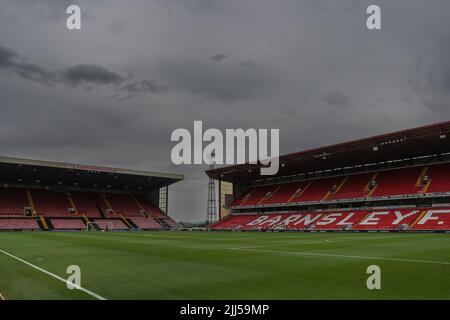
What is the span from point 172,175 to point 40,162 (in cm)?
2976

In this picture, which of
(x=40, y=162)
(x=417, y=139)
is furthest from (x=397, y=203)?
(x=40, y=162)

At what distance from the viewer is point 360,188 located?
205ft

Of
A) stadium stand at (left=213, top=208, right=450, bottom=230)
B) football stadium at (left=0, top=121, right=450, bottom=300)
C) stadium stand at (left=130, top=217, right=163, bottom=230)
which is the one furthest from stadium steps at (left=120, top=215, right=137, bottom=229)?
stadium stand at (left=213, top=208, right=450, bottom=230)

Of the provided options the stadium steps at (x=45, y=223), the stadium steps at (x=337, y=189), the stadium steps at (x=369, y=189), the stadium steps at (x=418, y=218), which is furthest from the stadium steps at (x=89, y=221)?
the stadium steps at (x=418, y=218)

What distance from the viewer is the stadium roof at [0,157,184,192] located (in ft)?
227

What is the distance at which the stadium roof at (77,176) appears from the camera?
69312 mm

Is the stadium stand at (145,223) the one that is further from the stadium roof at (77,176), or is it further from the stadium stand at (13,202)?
the stadium stand at (13,202)

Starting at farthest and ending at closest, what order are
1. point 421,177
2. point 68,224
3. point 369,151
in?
point 68,224, point 369,151, point 421,177

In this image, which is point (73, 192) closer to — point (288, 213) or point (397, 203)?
point (288, 213)

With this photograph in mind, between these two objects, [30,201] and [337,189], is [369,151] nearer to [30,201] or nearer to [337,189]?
[337,189]

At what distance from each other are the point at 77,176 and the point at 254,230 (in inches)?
1637

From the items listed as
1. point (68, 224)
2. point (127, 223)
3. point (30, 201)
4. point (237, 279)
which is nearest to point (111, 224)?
point (127, 223)

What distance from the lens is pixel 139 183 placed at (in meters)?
93.1

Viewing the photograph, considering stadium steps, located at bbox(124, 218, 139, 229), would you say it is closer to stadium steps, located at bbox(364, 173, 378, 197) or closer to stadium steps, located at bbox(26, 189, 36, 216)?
stadium steps, located at bbox(26, 189, 36, 216)
